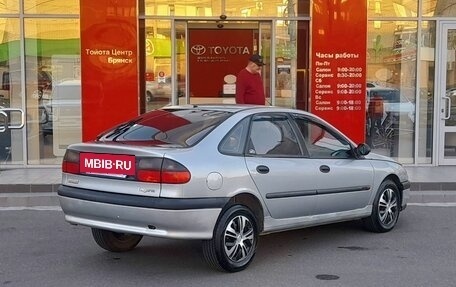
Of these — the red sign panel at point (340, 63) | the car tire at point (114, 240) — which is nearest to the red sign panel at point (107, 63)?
the red sign panel at point (340, 63)

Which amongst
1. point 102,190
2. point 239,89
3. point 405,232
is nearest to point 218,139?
point 102,190

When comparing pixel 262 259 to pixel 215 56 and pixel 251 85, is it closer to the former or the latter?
pixel 251 85

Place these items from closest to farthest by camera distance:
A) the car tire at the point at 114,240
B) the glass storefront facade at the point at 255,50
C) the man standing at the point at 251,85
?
the car tire at the point at 114,240, the man standing at the point at 251,85, the glass storefront facade at the point at 255,50

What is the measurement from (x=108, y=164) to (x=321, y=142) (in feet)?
7.67

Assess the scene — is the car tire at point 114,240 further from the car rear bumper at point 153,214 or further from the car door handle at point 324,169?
the car door handle at point 324,169

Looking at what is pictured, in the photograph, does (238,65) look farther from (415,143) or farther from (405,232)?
(405,232)

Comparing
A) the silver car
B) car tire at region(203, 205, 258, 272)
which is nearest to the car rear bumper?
the silver car

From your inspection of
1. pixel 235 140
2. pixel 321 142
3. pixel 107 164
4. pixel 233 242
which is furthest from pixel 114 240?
pixel 321 142

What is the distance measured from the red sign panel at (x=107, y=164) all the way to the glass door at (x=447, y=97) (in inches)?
324

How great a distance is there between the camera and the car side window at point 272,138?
5863 millimetres

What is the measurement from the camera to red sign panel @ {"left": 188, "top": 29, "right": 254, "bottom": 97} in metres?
12.1

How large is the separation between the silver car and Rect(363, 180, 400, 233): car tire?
0.29 m

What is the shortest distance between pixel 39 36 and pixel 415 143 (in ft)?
24.2

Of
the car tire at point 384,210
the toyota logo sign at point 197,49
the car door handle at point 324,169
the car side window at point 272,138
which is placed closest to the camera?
the car side window at point 272,138
